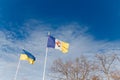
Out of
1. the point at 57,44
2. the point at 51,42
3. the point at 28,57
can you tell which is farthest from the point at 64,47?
the point at 28,57

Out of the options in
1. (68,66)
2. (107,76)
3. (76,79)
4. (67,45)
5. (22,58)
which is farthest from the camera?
(68,66)

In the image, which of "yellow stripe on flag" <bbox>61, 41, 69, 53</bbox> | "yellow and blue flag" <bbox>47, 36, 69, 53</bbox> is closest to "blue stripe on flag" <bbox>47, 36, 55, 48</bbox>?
"yellow and blue flag" <bbox>47, 36, 69, 53</bbox>

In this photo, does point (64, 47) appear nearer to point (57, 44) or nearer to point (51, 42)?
point (57, 44)

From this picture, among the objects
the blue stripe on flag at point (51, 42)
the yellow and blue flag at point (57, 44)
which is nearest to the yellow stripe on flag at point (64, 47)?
the yellow and blue flag at point (57, 44)

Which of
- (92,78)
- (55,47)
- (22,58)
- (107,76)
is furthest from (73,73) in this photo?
(55,47)

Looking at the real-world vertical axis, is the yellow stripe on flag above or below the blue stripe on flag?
below

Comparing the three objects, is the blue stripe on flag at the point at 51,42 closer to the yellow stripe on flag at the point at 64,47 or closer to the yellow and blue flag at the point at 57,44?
the yellow and blue flag at the point at 57,44

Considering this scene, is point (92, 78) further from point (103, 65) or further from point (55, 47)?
point (55, 47)

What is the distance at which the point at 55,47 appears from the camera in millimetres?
20203

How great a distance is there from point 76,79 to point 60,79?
13.5ft

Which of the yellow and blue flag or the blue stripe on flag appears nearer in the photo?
the yellow and blue flag

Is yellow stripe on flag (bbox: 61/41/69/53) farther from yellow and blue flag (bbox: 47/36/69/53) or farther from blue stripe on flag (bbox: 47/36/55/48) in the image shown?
blue stripe on flag (bbox: 47/36/55/48)

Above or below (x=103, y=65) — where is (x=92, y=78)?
below

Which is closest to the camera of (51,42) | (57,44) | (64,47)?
(64,47)
